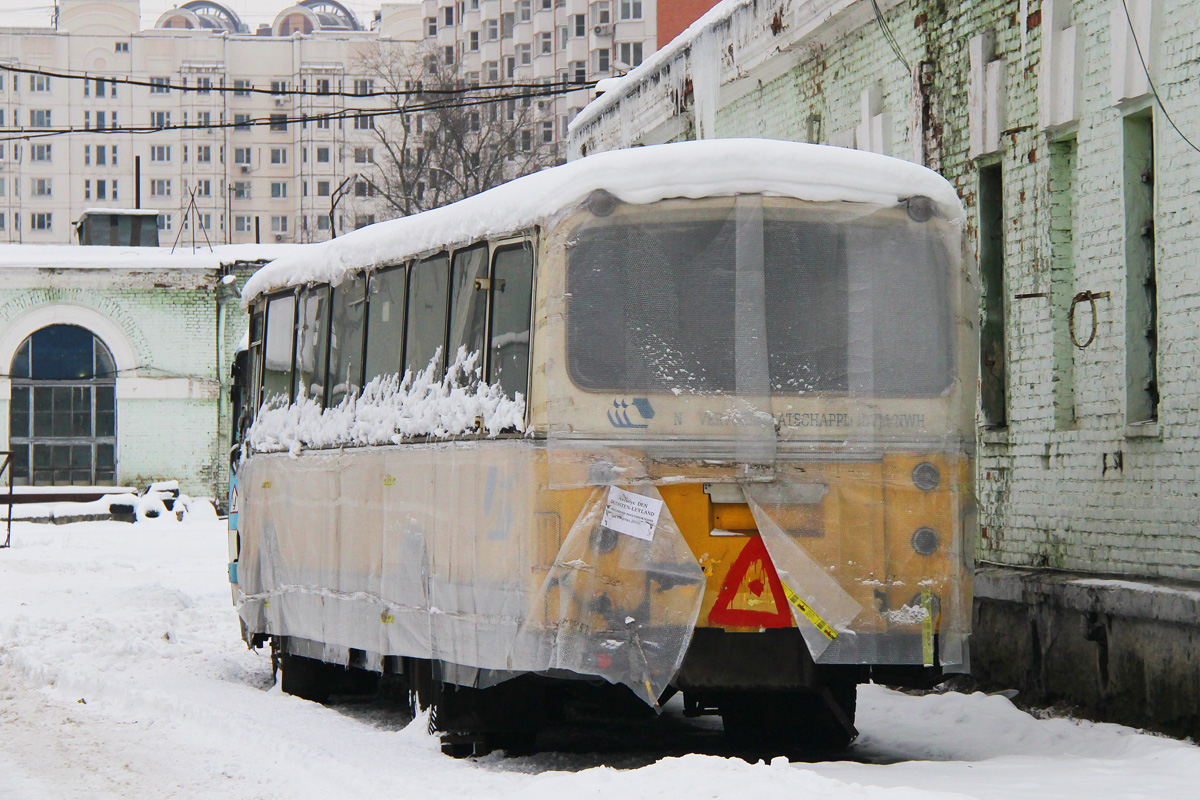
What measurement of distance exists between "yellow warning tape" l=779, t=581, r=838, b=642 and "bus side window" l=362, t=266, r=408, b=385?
2920mm

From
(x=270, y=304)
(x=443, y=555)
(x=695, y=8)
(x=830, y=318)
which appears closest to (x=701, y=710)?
(x=443, y=555)

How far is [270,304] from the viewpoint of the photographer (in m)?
12.5

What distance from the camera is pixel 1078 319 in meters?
→ 11.9

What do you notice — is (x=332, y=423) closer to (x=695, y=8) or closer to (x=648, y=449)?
(x=648, y=449)

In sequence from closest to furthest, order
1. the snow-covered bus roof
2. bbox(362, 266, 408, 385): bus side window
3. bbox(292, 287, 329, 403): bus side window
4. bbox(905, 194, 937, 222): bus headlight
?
the snow-covered bus roof
bbox(905, 194, 937, 222): bus headlight
bbox(362, 266, 408, 385): bus side window
bbox(292, 287, 329, 403): bus side window

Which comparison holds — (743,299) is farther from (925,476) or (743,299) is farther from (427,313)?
(427,313)

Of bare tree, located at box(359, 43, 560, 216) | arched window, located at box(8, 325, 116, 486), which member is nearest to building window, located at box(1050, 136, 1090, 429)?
arched window, located at box(8, 325, 116, 486)

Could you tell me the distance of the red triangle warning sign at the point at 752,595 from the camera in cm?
818

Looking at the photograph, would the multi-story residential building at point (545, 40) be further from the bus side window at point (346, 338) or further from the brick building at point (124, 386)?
the bus side window at point (346, 338)

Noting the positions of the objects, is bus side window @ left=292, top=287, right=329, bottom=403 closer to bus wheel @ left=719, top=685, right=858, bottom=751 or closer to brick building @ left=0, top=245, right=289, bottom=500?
bus wheel @ left=719, top=685, right=858, bottom=751

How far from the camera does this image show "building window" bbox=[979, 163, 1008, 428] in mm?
13211

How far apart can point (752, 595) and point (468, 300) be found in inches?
86.5

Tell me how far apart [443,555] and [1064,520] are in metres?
4.90

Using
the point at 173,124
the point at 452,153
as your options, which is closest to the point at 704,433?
the point at 452,153
